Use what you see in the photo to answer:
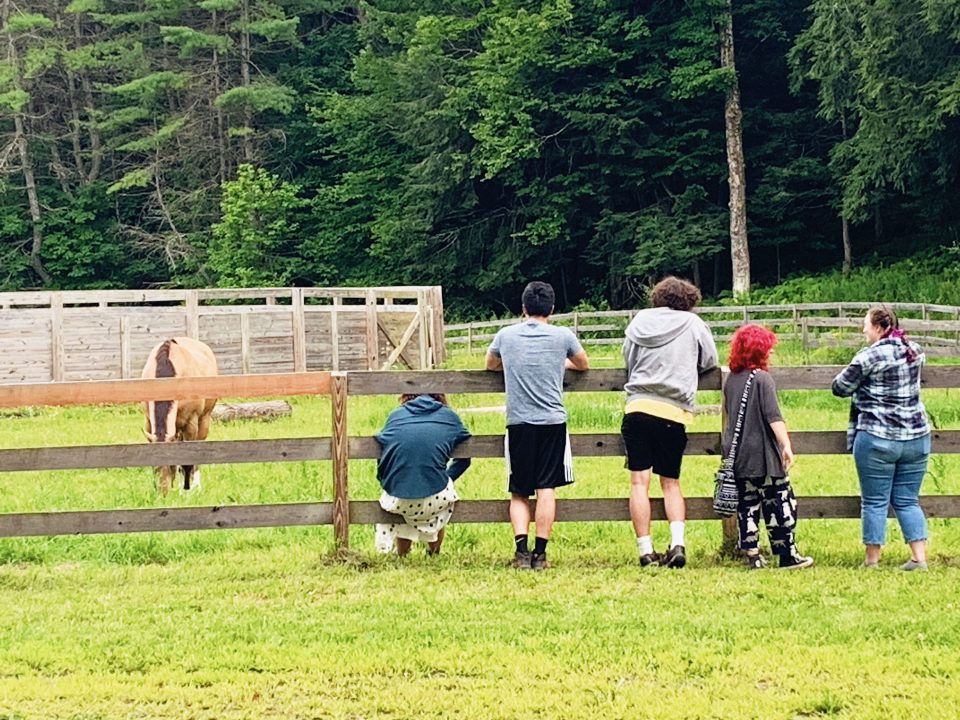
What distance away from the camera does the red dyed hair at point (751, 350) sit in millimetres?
7324

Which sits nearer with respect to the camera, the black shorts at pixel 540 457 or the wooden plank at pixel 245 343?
the black shorts at pixel 540 457

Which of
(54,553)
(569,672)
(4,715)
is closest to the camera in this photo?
(4,715)

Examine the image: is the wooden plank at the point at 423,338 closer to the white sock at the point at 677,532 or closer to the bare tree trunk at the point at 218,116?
the white sock at the point at 677,532

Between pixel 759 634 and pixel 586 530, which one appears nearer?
pixel 759 634

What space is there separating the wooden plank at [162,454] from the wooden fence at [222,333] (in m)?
14.4

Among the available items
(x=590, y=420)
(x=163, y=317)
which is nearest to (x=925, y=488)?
(x=590, y=420)

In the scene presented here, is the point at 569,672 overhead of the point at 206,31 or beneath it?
beneath

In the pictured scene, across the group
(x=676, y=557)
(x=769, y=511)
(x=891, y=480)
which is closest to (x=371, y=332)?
(x=676, y=557)

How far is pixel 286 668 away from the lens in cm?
548

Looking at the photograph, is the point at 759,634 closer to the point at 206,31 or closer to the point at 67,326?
the point at 67,326

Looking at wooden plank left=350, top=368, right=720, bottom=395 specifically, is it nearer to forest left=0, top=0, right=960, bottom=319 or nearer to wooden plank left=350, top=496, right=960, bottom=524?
wooden plank left=350, top=496, right=960, bottom=524

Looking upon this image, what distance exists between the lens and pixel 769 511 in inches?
287

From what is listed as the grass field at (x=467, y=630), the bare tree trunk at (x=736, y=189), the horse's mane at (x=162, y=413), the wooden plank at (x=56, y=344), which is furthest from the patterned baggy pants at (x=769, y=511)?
the bare tree trunk at (x=736, y=189)

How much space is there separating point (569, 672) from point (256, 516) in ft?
9.80
